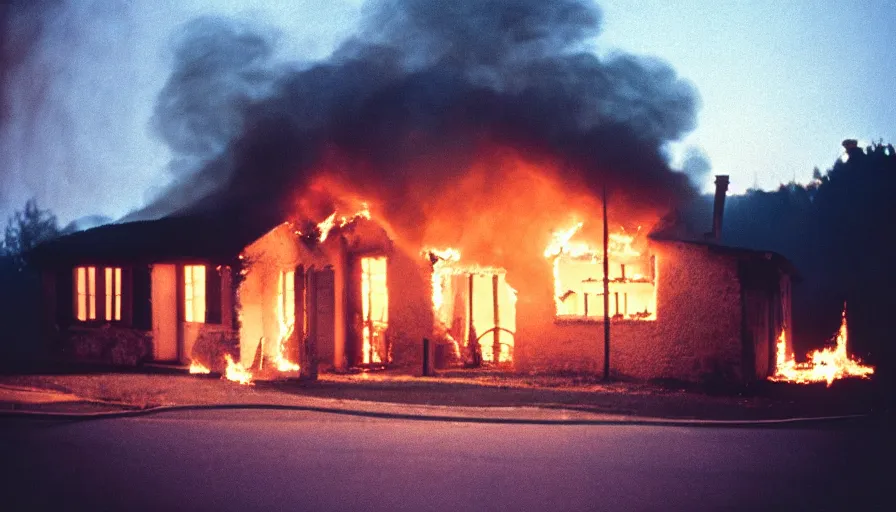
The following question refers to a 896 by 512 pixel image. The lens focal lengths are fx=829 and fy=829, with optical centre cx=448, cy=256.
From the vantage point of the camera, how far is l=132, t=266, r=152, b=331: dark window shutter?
20.8m

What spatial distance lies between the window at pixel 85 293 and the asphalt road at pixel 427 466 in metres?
10.9

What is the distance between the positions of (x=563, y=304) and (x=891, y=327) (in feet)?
54.7

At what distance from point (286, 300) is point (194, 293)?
2263 mm

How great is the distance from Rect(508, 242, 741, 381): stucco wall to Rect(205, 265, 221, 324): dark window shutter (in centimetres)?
728

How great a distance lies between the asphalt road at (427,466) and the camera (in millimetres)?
7410

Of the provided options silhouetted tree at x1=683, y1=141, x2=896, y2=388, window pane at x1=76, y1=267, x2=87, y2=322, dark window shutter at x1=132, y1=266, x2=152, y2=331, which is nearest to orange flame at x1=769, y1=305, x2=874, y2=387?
silhouetted tree at x1=683, y1=141, x2=896, y2=388

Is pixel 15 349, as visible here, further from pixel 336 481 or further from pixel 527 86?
pixel 336 481

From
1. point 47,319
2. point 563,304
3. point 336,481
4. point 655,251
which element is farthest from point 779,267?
point 47,319

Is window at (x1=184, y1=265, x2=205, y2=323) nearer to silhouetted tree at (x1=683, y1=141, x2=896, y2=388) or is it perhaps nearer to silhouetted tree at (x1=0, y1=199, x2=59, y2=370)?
silhouetted tree at (x1=0, y1=199, x2=59, y2=370)

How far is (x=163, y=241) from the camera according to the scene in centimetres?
2112

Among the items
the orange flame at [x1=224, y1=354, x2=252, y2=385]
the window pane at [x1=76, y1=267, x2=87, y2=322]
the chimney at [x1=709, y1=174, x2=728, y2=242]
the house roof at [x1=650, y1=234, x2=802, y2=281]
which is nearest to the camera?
the house roof at [x1=650, y1=234, x2=802, y2=281]

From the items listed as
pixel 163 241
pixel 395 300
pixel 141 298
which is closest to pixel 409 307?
pixel 395 300

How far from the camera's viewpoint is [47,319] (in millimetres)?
23312

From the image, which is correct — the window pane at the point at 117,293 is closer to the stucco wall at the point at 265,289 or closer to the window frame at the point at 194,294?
the window frame at the point at 194,294
